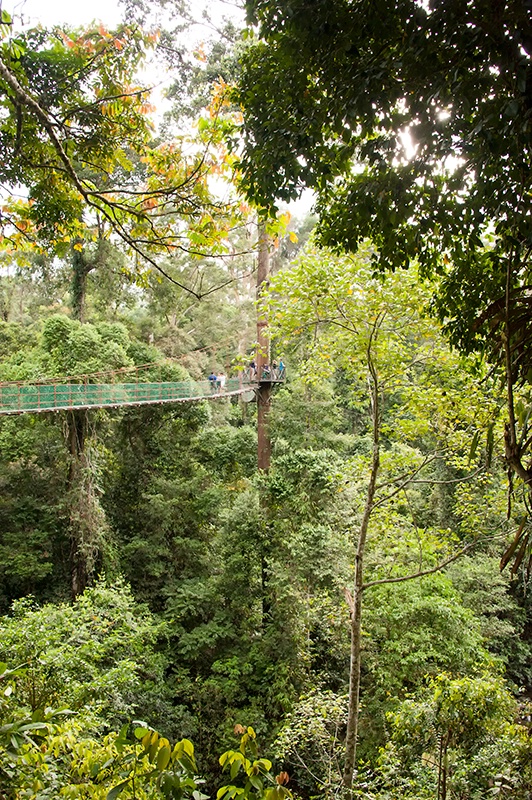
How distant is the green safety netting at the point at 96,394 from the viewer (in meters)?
5.77

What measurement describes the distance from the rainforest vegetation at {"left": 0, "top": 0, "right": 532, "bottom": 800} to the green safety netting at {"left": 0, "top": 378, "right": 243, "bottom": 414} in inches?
13.7

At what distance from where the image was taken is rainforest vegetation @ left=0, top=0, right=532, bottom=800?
1537mm

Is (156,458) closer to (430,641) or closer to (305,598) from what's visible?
(305,598)

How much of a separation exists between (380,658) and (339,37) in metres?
5.29

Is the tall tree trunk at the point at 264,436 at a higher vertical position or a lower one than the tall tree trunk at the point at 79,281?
lower

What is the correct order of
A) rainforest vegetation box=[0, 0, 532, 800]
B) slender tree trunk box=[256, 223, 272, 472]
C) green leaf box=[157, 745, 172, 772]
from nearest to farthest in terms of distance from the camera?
green leaf box=[157, 745, 172, 772] < rainforest vegetation box=[0, 0, 532, 800] < slender tree trunk box=[256, 223, 272, 472]

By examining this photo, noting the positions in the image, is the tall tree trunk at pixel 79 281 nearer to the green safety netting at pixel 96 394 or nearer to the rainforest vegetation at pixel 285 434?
the rainforest vegetation at pixel 285 434

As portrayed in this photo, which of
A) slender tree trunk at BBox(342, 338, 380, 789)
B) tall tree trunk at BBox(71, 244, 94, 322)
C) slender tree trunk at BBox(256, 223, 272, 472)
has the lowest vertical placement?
slender tree trunk at BBox(342, 338, 380, 789)

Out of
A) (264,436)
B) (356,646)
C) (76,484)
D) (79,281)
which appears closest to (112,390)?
(76,484)

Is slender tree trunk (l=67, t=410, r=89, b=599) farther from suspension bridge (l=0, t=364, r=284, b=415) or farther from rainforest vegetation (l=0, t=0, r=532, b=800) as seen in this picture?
suspension bridge (l=0, t=364, r=284, b=415)

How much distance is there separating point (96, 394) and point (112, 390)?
0.21 meters

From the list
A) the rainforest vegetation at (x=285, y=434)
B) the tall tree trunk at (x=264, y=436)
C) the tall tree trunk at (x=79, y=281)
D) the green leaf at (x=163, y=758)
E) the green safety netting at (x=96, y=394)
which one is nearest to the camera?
the green leaf at (x=163, y=758)

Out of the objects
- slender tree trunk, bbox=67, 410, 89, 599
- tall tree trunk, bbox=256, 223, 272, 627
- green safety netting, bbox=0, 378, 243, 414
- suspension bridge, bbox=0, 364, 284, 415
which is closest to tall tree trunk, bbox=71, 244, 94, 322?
suspension bridge, bbox=0, 364, 284, 415

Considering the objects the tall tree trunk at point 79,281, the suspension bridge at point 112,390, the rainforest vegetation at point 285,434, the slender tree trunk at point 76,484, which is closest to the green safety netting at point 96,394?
the suspension bridge at point 112,390
